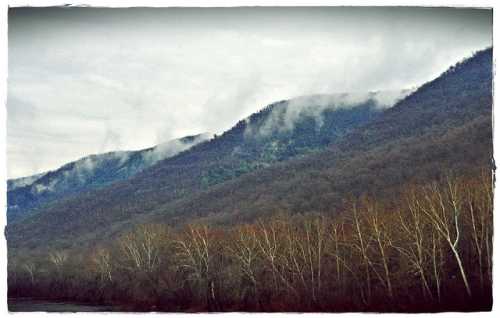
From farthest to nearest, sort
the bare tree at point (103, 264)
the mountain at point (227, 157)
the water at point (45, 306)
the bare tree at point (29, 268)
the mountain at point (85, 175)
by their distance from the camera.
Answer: the mountain at point (227, 157) < the mountain at point (85, 175) < the bare tree at point (29, 268) < the bare tree at point (103, 264) < the water at point (45, 306)

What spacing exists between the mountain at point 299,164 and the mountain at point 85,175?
0.93 metres

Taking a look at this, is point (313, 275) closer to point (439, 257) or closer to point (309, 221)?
point (309, 221)

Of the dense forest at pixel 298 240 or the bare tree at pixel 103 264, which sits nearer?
the dense forest at pixel 298 240

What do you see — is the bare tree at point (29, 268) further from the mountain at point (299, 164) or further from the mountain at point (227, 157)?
the mountain at point (227, 157)

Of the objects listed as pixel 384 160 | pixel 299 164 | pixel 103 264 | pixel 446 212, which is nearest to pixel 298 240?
pixel 446 212

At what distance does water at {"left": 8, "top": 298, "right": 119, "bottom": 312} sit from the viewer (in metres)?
20.7

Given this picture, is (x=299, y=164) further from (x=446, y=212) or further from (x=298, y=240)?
(x=446, y=212)

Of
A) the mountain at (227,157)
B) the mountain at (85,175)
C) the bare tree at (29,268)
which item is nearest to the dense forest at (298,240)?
the bare tree at (29,268)

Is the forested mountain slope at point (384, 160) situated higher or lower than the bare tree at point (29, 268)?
higher

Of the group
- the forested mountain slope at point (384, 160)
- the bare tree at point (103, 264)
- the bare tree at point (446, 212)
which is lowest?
the bare tree at point (103, 264)

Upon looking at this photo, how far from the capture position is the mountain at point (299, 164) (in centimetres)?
2769

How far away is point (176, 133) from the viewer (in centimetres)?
3166

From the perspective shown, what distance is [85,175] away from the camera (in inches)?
1613

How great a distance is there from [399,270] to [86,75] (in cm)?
1563
